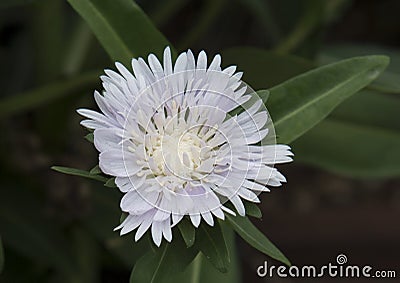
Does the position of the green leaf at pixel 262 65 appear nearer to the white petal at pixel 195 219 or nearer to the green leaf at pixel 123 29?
the green leaf at pixel 123 29

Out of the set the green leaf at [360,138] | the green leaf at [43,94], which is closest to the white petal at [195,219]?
the green leaf at [43,94]

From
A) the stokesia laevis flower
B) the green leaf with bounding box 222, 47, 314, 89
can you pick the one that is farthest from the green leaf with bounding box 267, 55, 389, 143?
the green leaf with bounding box 222, 47, 314, 89

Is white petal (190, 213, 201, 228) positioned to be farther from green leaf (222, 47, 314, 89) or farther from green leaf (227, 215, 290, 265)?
green leaf (222, 47, 314, 89)

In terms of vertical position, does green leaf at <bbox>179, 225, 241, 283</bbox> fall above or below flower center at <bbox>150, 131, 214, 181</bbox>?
below

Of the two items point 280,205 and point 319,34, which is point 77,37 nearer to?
point 319,34

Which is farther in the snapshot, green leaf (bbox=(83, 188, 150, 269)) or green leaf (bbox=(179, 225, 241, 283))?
green leaf (bbox=(83, 188, 150, 269))

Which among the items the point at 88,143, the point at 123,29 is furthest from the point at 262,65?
the point at 88,143

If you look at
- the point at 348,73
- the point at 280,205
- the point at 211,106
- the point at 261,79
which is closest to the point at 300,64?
the point at 261,79
